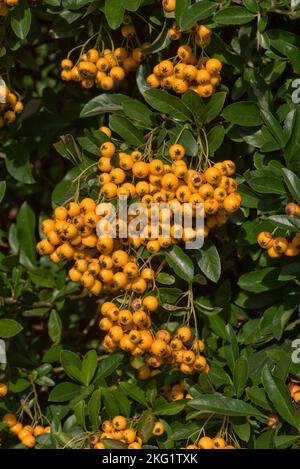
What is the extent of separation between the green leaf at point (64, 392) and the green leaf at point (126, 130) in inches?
38.4

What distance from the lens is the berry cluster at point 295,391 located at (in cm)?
259

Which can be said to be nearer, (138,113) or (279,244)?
(279,244)

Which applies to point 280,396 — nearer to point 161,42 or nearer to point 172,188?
point 172,188

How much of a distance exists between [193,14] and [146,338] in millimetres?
1110

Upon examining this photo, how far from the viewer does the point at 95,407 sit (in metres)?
2.70

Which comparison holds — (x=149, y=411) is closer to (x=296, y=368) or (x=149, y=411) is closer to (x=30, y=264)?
(x=296, y=368)

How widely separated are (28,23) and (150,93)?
1.73ft

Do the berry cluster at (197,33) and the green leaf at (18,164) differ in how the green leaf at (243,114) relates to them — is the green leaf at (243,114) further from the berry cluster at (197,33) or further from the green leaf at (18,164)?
the green leaf at (18,164)

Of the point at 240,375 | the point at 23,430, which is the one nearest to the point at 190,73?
the point at 240,375

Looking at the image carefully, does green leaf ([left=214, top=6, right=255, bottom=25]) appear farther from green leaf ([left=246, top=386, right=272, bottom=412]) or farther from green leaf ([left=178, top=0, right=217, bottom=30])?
green leaf ([left=246, top=386, right=272, bottom=412])

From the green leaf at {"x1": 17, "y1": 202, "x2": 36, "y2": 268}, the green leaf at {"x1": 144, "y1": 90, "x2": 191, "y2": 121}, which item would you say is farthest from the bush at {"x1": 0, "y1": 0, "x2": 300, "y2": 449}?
the green leaf at {"x1": 17, "y1": 202, "x2": 36, "y2": 268}

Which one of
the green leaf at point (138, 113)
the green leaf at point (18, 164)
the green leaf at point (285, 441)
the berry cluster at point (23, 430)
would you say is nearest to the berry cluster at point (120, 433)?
the berry cluster at point (23, 430)

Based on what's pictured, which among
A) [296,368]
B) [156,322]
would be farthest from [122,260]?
[296,368]

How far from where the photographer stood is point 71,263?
3383mm
